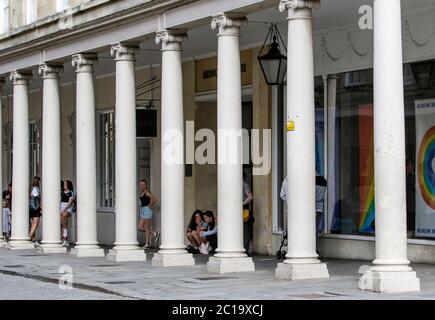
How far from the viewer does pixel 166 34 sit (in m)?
20.0

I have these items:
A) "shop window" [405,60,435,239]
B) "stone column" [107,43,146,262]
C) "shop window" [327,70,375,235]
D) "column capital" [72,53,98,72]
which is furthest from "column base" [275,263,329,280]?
"column capital" [72,53,98,72]

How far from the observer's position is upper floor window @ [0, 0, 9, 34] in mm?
29359

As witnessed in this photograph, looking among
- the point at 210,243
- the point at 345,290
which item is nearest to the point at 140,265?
the point at 210,243

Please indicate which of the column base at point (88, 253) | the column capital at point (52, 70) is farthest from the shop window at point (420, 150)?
the column capital at point (52, 70)

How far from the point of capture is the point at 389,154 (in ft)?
47.7

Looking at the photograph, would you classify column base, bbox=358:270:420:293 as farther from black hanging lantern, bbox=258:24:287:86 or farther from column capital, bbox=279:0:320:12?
black hanging lantern, bbox=258:24:287:86

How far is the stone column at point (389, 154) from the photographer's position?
14492 mm

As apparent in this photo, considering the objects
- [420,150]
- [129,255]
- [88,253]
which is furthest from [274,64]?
[88,253]

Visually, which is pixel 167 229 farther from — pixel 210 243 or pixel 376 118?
pixel 376 118

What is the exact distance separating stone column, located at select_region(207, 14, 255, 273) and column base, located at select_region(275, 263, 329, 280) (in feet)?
5.78

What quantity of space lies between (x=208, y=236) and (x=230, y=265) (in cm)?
519

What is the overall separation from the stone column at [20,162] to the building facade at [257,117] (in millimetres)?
34

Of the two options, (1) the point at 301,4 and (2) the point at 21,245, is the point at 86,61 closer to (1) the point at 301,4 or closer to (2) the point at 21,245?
(2) the point at 21,245

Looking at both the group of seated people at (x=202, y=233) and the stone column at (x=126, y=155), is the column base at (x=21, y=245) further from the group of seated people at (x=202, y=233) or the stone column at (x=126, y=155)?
the stone column at (x=126, y=155)
